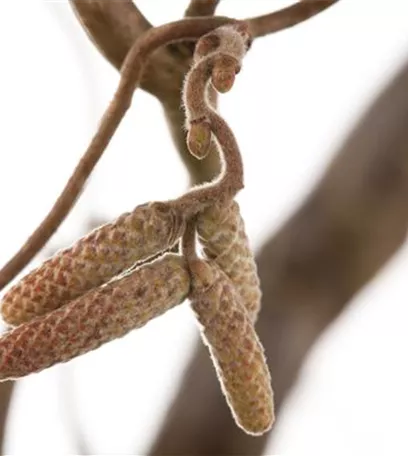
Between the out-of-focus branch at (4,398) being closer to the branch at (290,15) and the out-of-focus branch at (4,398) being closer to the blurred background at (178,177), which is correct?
the blurred background at (178,177)

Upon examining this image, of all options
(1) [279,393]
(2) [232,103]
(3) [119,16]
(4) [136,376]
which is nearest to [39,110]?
(2) [232,103]

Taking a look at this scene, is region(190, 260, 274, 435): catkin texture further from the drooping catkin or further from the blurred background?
the blurred background

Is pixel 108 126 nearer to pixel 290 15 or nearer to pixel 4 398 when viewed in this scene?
pixel 290 15

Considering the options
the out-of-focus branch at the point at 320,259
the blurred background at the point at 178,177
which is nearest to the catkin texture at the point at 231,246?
the out-of-focus branch at the point at 320,259

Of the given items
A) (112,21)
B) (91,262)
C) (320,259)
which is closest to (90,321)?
(91,262)

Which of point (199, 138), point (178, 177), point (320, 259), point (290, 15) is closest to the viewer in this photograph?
point (199, 138)

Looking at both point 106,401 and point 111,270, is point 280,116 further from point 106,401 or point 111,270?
point 111,270
